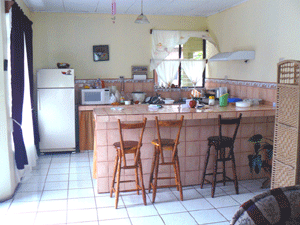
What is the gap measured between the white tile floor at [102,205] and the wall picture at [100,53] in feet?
8.92

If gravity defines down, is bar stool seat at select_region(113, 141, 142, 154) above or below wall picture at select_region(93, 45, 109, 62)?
below

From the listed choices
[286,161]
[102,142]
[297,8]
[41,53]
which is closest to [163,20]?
[41,53]

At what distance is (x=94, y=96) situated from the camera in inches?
239

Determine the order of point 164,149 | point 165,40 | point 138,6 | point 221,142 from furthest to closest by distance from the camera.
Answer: point 165,40
point 138,6
point 221,142
point 164,149

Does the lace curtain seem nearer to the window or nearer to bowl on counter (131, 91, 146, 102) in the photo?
the window

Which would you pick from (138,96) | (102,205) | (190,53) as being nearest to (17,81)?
(102,205)

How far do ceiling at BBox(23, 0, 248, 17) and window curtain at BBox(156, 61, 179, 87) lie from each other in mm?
1045

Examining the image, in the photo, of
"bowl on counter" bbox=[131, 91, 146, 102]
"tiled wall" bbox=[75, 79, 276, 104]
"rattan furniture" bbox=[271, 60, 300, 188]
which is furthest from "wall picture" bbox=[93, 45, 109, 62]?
"rattan furniture" bbox=[271, 60, 300, 188]

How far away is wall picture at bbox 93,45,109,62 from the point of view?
6395mm

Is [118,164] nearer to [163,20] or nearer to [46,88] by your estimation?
[46,88]

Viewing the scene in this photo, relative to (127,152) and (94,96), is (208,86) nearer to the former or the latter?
(94,96)

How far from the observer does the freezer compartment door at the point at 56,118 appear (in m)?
5.74

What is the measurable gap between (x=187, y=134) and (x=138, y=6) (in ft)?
9.26

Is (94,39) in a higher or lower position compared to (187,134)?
higher
